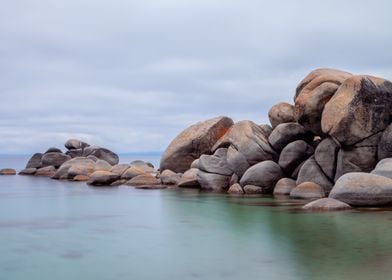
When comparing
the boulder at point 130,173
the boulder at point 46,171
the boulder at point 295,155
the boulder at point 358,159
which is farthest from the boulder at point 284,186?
the boulder at point 46,171

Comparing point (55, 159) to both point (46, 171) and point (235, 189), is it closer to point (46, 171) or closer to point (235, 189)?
point (46, 171)

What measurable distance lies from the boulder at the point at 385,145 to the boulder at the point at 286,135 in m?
4.45

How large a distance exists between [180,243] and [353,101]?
10.3 metres

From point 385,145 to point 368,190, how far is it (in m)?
3.35

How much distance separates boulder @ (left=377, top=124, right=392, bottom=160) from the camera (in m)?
19.9

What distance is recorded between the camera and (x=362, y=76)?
20.6m

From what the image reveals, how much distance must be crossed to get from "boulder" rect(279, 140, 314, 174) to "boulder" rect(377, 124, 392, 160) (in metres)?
3.98

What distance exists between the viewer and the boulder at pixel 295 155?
23797mm

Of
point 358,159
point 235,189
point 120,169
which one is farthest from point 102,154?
point 358,159

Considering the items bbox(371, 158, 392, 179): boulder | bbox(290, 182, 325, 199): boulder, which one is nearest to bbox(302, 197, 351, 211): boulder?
bbox(371, 158, 392, 179): boulder

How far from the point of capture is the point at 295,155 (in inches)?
937

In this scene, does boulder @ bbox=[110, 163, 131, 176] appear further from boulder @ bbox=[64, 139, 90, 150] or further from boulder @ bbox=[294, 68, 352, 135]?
boulder @ bbox=[294, 68, 352, 135]

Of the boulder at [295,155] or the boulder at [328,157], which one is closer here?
the boulder at [328,157]

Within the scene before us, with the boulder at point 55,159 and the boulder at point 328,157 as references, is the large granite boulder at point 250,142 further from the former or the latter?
the boulder at point 55,159
